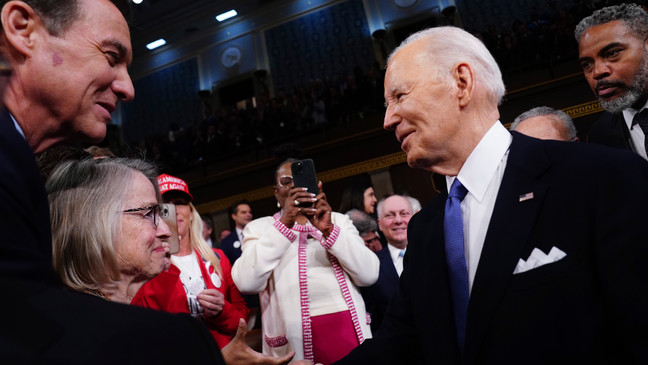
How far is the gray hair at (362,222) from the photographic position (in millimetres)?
3535

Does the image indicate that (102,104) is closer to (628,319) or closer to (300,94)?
(628,319)

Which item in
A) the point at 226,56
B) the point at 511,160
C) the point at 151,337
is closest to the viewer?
the point at 151,337

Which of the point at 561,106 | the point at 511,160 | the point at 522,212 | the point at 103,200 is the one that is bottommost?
the point at 522,212

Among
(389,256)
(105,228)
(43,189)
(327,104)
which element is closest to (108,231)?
(105,228)

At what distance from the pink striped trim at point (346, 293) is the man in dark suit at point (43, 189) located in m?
1.46

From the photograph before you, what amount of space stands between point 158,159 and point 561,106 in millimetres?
9015

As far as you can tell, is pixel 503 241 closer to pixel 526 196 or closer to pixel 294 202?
pixel 526 196

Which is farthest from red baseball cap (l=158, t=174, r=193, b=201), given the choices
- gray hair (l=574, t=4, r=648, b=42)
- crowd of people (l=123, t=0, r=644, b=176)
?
crowd of people (l=123, t=0, r=644, b=176)

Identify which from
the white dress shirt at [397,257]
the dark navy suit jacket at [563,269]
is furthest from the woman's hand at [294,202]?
the dark navy suit jacket at [563,269]

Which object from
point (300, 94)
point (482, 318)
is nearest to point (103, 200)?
point (482, 318)

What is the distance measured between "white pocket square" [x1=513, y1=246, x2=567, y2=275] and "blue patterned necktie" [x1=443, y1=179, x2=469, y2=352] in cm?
17

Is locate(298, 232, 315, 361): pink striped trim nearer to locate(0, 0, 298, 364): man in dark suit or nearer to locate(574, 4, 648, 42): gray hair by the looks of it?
locate(0, 0, 298, 364): man in dark suit

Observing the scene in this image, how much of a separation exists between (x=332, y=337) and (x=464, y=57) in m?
1.36

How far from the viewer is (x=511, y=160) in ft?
3.78
